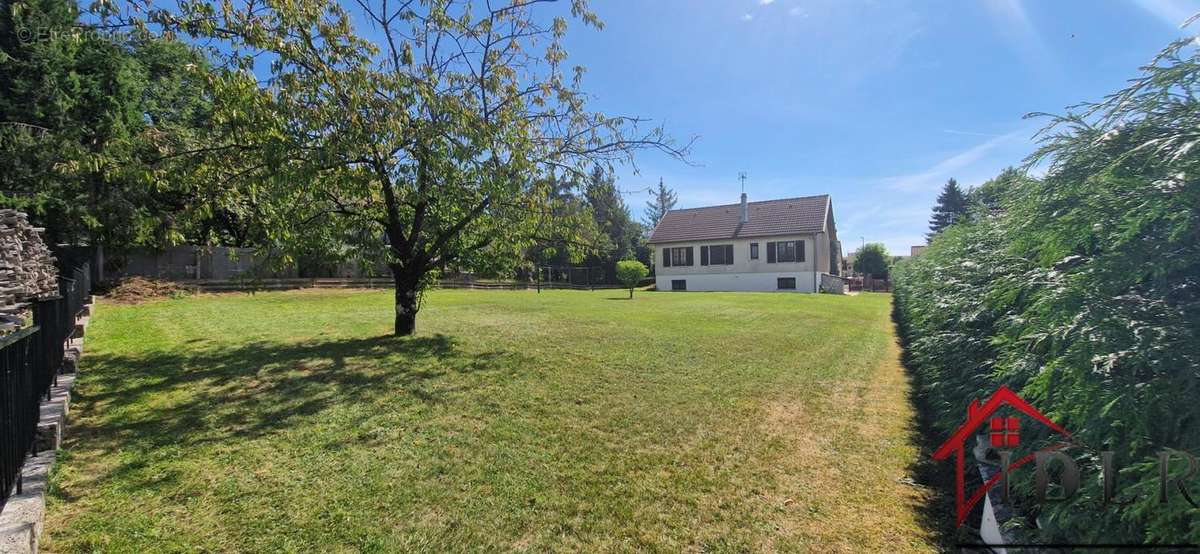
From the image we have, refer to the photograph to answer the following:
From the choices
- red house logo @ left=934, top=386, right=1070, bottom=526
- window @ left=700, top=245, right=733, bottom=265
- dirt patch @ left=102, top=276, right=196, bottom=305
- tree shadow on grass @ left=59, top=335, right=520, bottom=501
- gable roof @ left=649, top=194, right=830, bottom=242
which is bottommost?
tree shadow on grass @ left=59, top=335, right=520, bottom=501

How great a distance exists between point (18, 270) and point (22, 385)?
5396 mm

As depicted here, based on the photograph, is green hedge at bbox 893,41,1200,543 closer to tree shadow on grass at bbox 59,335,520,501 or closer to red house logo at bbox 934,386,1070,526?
red house logo at bbox 934,386,1070,526

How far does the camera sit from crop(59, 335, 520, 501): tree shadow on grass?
380 cm

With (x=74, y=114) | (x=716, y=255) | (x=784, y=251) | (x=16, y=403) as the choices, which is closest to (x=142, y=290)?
(x=74, y=114)

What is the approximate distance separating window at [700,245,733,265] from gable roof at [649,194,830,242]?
0.70m

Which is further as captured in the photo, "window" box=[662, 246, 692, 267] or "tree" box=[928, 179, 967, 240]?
"tree" box=[928, 179, 967, 240]

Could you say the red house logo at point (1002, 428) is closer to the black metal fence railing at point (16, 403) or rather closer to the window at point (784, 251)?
the black metal fence railing at point (16, 403)

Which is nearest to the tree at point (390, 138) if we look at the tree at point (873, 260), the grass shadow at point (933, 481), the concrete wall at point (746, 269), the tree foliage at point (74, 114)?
the grass shadow at point (933, 481)

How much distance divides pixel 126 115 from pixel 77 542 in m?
18.1

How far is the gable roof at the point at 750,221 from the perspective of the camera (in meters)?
30.4

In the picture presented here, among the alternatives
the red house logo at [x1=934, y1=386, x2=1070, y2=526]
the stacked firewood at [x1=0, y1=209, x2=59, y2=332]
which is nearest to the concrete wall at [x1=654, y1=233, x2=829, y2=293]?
the red house logo at [x1=934, y1=386, x2=1070, y2=526]

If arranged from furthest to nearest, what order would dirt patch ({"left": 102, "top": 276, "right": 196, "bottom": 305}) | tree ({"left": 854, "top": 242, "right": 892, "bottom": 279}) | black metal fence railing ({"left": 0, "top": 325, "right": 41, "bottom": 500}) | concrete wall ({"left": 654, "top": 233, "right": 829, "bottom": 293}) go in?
tree ({"left": 854, "top": 242, "right": 892, "bottom": 279}) < concrete wall ({"left": 654, "top": 233, "right": 829, "bottom": 293}) < dirt patch ({"left": 102, "top": 276, "right": 196, "bottom": 305}) < black metal fence railing ({"left": 0, "top": 325, "right": 41, "bottom": 500})

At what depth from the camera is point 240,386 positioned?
16.8 feet

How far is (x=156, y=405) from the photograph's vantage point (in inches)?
175
